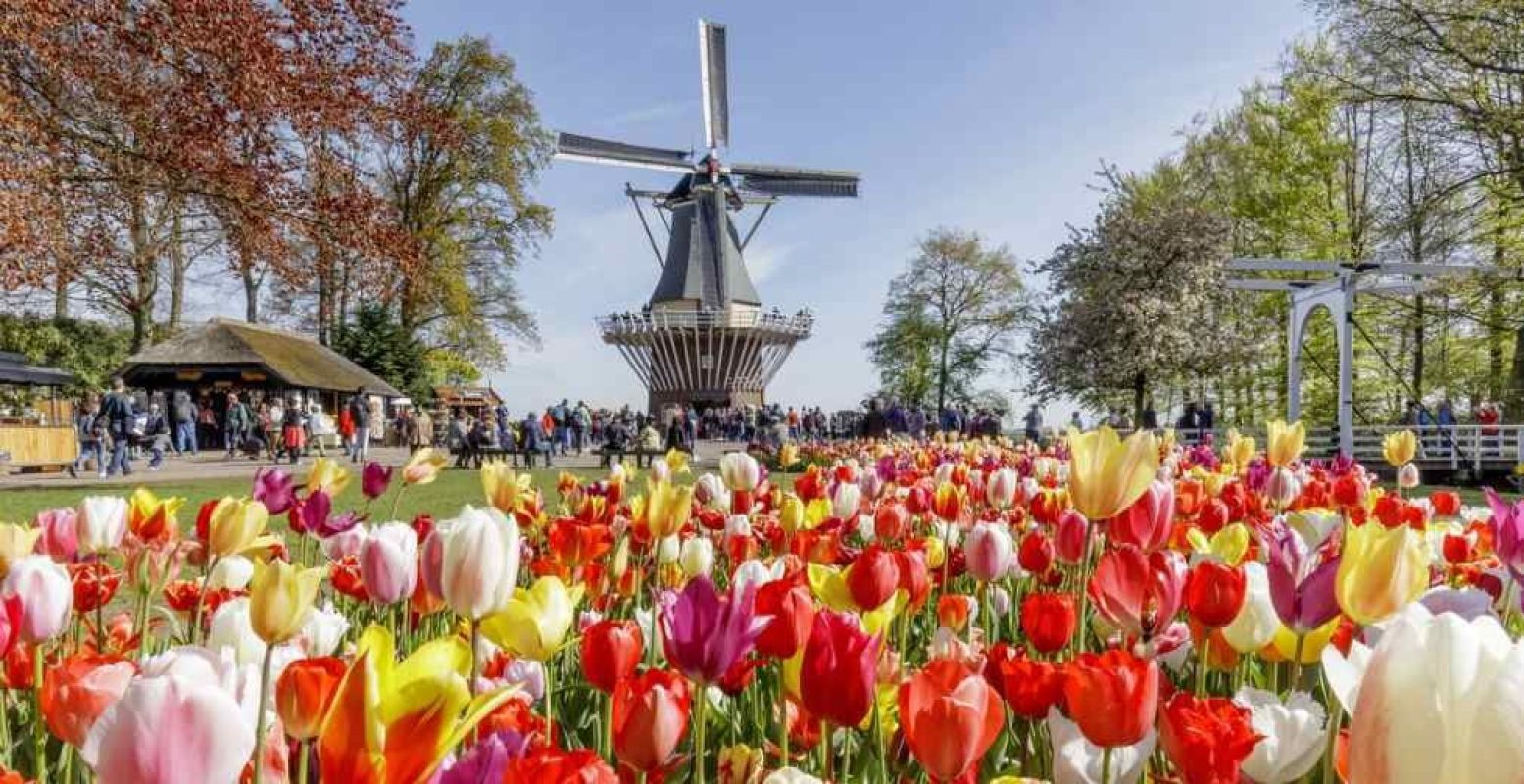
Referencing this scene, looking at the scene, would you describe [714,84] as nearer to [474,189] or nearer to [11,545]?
[474,189]

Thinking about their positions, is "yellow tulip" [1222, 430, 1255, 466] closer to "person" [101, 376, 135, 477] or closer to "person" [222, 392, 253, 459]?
"person" [101, 376, 135, 477]

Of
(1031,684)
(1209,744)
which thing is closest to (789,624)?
(1031,684)

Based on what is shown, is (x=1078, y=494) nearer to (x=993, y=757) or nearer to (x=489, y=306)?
(x=993, y=757)

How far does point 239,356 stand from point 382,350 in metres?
7.17

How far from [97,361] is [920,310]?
102 feet

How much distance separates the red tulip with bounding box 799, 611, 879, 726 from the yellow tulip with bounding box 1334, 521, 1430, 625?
599 millimetres

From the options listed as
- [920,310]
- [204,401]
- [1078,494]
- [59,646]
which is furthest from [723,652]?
[920,310]

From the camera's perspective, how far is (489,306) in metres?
39.2

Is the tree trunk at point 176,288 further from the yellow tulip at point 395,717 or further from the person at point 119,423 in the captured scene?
the yellow tulip at point 395,717

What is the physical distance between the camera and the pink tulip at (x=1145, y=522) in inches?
77.6

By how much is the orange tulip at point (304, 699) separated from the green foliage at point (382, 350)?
39.1 m

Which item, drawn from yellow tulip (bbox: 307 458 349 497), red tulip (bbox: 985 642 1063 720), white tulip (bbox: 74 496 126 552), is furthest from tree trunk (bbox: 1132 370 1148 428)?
red tulip (bbox: 985 642 1063 720)

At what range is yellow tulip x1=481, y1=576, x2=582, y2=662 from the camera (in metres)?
1.47

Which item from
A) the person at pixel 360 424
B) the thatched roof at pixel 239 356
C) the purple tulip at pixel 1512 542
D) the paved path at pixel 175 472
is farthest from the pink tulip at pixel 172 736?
the thatched roof at pixel 239 356
